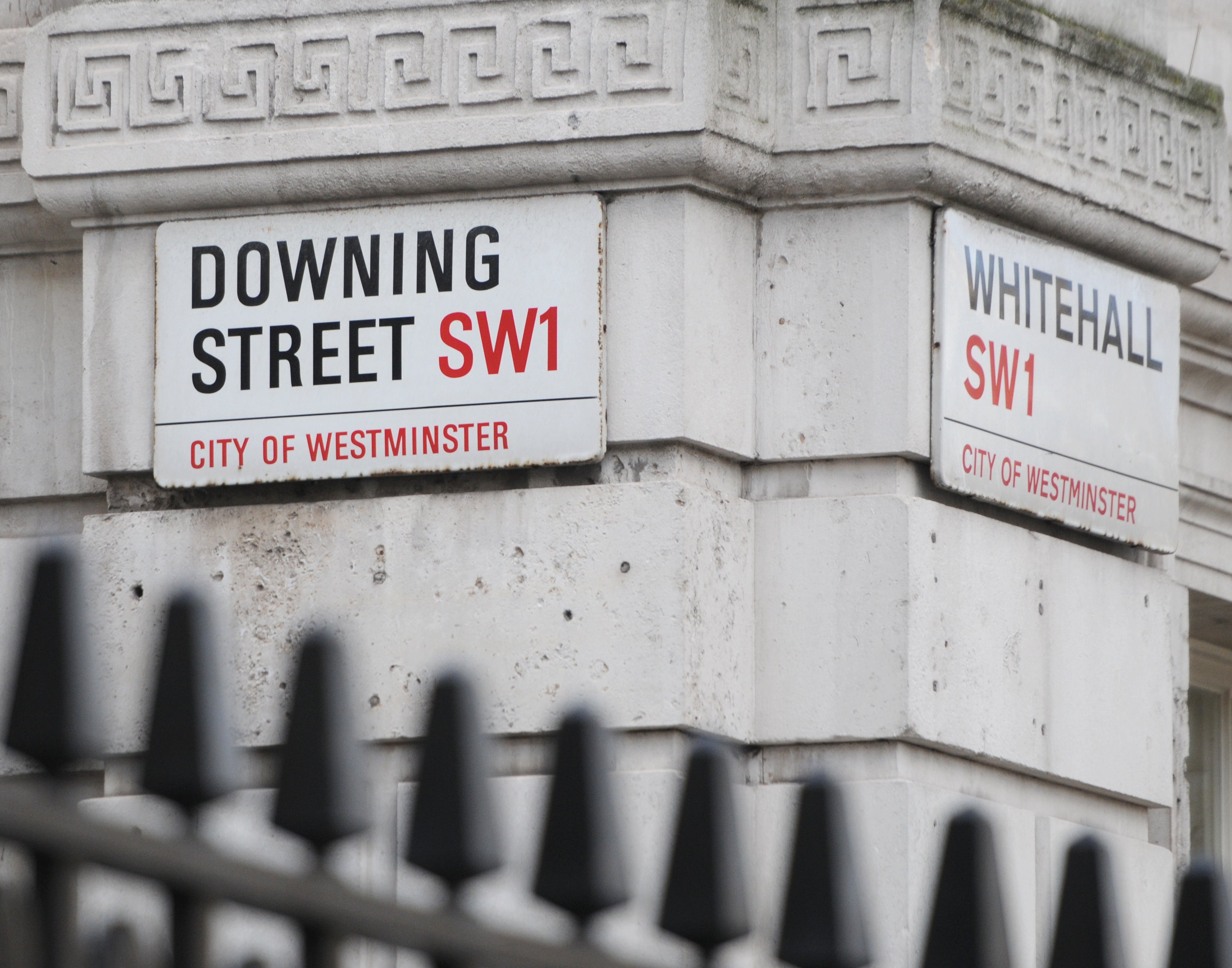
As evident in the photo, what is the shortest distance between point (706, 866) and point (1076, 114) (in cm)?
403

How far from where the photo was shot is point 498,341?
16.7ft

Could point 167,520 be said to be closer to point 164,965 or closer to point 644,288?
point 644,288

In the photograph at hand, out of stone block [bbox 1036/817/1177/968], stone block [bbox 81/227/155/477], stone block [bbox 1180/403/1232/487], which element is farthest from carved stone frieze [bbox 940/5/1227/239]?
stone block [bbox 81/227/155/477]

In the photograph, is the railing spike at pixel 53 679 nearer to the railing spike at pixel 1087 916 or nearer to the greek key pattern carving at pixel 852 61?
the railing spike at pixel 1087 916

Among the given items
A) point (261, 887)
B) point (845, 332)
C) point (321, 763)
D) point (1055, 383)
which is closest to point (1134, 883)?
point (1055, 383)

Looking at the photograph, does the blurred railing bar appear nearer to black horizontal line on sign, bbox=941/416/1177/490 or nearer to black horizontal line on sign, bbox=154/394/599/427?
black horizontal line on sign, bbox=154/394/599/427

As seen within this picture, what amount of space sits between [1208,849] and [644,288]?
355 centimetres

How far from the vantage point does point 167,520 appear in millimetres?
5266

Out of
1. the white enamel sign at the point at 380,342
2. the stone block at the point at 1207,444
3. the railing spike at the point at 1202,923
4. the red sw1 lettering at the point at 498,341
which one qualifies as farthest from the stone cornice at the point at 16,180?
the railing spike at the point at 1202,923

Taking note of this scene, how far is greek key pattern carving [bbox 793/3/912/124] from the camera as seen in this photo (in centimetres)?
510

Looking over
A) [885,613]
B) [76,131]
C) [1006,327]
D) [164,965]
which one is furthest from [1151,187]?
[164,965]

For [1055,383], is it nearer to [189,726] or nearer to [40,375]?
[40,375]

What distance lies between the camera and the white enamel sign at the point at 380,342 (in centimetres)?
504

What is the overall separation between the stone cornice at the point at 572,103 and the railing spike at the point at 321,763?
3453 mm
